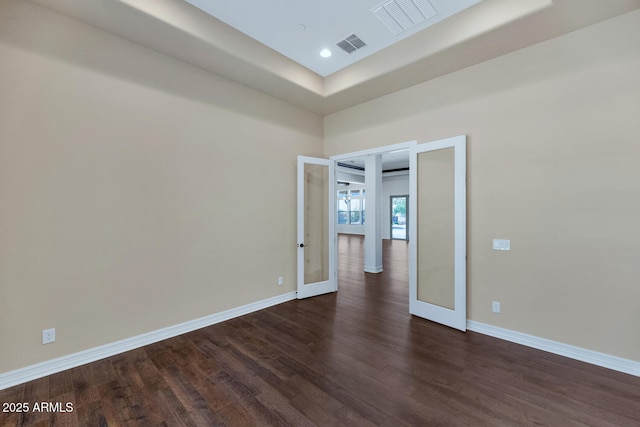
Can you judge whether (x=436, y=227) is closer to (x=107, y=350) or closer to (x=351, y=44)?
(x=351, y=44)

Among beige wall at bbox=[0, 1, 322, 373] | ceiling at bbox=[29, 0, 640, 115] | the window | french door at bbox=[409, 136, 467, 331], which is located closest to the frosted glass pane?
french door at bbox=[409, 136, 467, 331]

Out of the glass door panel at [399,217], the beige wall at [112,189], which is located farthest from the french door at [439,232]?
the glass door panel at [399,217]

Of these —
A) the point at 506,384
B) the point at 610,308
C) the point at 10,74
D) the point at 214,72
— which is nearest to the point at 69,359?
the point at 10,74

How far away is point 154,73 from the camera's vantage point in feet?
10.1

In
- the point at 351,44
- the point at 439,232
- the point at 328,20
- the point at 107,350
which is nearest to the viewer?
the point at 107,350

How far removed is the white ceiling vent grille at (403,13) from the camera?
2707 mm

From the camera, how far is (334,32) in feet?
10.3

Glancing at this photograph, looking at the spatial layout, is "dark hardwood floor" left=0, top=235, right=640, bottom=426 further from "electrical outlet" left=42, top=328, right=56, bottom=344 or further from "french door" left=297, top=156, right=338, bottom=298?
"french door" left=297, top=156, right=338, bottom=298

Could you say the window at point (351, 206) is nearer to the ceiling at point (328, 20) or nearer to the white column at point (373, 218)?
the white column at point (373, 218)

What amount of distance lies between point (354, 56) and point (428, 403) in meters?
4.07

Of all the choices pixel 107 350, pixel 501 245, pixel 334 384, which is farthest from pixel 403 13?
pixel 107 350

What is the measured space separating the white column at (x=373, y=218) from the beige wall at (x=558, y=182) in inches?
117

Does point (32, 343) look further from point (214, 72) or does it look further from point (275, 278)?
point (214, 72)

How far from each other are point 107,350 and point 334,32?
14.4 feet
